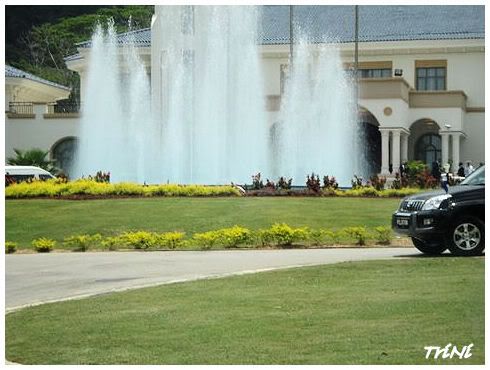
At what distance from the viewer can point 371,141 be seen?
53.0 m

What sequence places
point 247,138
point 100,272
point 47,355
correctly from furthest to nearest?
point 247,138 < point 100,272 < point 47,355

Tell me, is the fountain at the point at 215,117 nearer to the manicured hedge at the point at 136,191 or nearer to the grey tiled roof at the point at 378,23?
the grey tiled roof at the point at 378,23

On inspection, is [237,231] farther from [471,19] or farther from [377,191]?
[471,19]

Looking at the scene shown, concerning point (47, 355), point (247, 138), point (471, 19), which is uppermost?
point (471, 19)

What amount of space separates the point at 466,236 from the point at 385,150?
31.9 m

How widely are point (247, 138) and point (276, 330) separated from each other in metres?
32.5

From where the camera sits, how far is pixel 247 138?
42.5m

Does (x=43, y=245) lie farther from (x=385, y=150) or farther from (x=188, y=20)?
(x=385, y=150)

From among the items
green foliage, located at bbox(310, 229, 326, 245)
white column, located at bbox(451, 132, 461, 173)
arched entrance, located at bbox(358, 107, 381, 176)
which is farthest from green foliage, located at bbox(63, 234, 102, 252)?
arched entrance, located at bbox(358, 107, 381, 176)

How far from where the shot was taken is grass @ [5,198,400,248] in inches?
977

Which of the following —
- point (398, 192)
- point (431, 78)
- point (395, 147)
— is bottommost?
point (398, 192)

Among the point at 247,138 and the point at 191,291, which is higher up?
the point at 247,138

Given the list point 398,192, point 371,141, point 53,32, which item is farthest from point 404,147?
point 53,32

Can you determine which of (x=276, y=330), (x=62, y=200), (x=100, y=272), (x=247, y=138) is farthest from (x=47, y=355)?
(x=247, y=138)
